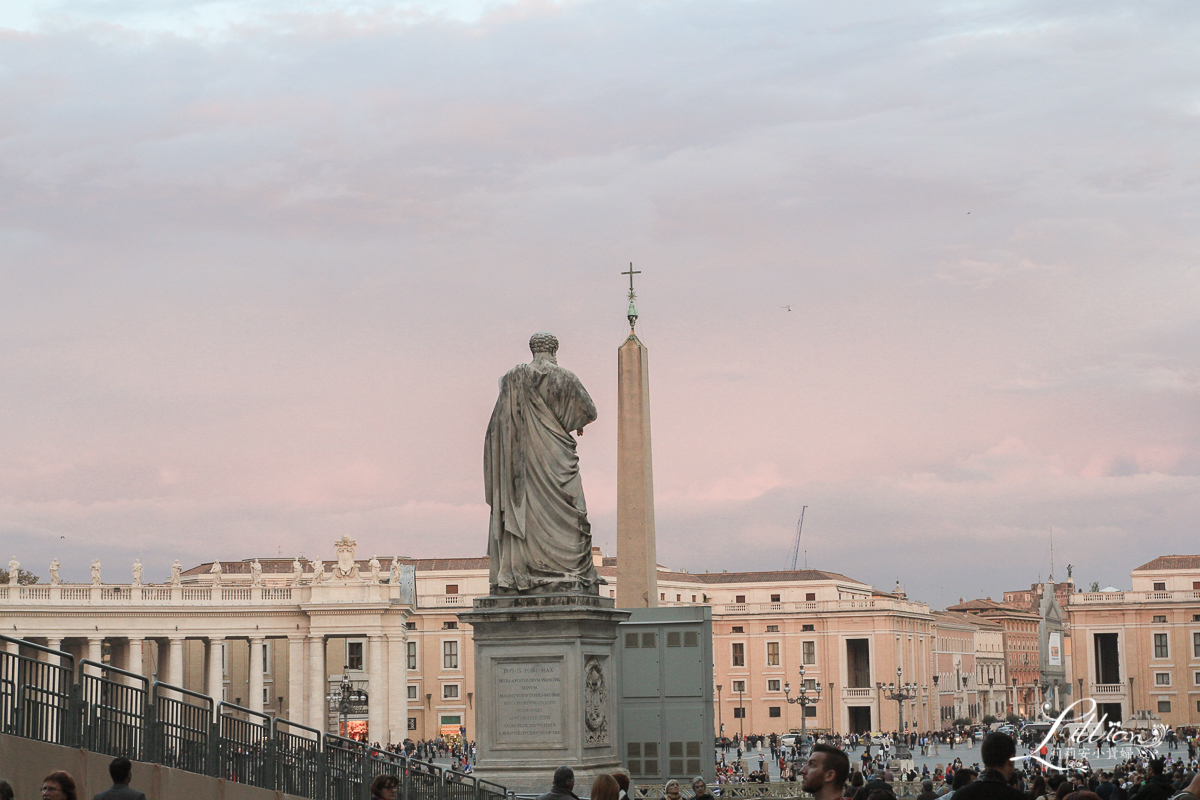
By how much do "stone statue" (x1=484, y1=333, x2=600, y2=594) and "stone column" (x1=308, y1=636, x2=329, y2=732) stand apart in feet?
241

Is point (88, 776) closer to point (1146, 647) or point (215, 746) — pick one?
point (215, 746)

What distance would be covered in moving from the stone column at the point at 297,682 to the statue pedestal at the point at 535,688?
74.5 meters

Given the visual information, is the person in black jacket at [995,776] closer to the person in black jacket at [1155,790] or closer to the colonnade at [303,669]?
the person in black jacket at [1155,790]

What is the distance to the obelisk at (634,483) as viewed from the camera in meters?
32.3

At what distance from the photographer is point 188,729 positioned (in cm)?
1366

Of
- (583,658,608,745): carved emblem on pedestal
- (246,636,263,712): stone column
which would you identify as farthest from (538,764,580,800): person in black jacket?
(246,636,263,712): stone column

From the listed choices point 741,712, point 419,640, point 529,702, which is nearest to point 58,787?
point 529,702

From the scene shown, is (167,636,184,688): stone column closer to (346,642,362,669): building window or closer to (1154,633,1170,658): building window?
(346,642,362,669): building window

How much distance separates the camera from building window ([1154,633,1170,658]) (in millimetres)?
112375

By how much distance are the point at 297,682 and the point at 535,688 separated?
7594 cm

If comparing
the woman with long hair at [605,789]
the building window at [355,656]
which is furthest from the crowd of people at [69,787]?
the building window at [355,656]

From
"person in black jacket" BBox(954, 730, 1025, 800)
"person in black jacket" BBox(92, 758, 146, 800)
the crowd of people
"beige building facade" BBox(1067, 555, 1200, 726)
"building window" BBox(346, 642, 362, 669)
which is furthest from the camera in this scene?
"beige building facade" BBox(1067, 555, 1200, 726)

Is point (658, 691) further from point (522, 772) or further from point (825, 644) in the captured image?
point (825, 644)

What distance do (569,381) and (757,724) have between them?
99519 millimetres
